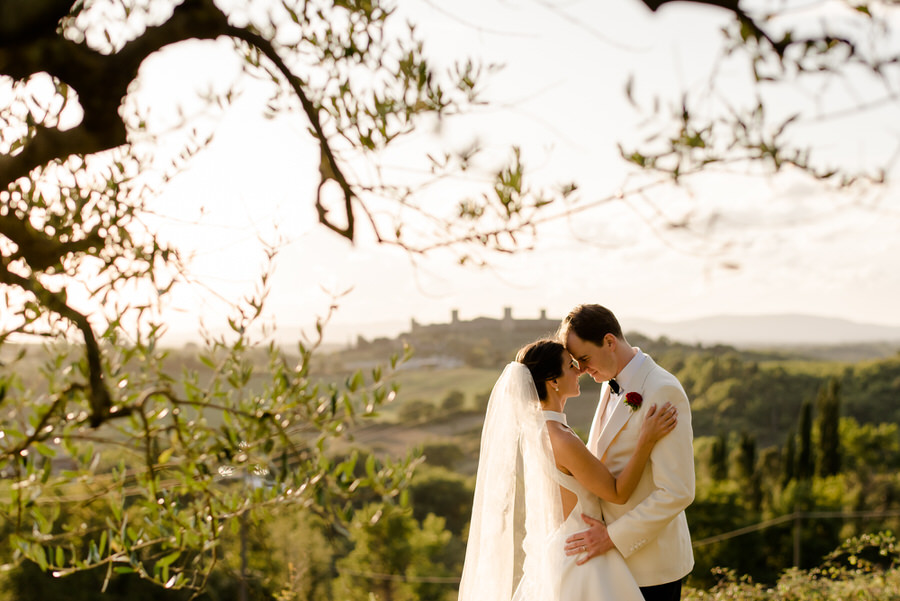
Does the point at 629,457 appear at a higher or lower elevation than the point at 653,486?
higher

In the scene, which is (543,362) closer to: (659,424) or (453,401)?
(659,424)

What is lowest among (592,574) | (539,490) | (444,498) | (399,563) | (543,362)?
(399,563)

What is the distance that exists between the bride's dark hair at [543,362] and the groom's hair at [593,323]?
0.53ft

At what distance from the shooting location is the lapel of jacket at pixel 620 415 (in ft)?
11.7

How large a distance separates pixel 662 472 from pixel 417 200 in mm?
1778

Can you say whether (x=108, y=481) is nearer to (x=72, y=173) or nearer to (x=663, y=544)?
(x=72, y=173)

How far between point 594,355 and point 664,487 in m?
0.72

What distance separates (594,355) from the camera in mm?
3705

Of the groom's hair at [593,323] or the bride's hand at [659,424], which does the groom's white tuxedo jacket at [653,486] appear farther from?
the groom's hair at [593,323]

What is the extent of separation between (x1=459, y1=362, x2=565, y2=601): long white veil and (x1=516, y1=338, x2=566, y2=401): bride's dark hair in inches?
1.6

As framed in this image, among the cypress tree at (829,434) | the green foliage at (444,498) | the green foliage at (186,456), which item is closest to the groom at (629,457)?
the green foliage at (186,456)

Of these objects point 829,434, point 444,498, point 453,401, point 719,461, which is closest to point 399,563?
point 444,498

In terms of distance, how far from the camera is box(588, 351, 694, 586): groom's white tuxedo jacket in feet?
11.0

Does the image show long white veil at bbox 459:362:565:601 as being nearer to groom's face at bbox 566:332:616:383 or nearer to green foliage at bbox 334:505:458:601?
groom's face at bbox 566:332:616:383
